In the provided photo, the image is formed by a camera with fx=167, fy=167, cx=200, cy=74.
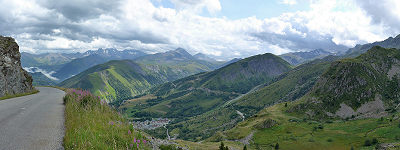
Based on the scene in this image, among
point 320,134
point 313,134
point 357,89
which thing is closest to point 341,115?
point 357,89

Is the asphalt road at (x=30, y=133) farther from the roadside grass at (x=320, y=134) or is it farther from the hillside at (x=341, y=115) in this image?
the hillside at (x=341, y=115)

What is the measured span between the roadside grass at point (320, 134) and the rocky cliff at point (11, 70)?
9552 cm

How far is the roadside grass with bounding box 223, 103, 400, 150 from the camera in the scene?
82650 millimetres

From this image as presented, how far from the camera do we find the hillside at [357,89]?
139m

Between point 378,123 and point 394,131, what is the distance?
2309cm

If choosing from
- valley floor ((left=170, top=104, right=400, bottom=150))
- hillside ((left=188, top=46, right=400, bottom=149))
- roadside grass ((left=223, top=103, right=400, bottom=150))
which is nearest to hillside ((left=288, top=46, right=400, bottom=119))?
hillside ((left=188, top=46, right=400, bottom=149))

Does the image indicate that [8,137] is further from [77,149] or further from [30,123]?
[77,149]

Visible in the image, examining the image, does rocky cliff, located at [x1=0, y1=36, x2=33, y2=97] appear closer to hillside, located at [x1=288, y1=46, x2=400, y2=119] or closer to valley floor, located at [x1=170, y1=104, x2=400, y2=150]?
valley floor, located at [x1=170, y1=104, x2=400, y2=150]

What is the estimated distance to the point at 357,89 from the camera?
15150 cm

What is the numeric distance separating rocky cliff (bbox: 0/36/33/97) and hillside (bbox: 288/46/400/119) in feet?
570

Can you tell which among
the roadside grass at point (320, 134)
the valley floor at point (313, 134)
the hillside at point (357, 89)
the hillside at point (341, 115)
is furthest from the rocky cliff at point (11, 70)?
the hillside at point (357, 89)

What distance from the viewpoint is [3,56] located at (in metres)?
36.8

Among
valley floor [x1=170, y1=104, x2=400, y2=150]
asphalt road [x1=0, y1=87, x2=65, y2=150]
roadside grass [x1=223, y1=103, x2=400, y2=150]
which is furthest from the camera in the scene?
roadside grass [x1=223, y1=103, x2=400, y2=150]

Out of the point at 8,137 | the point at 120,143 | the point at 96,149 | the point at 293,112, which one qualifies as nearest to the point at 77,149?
the point at 96,149
